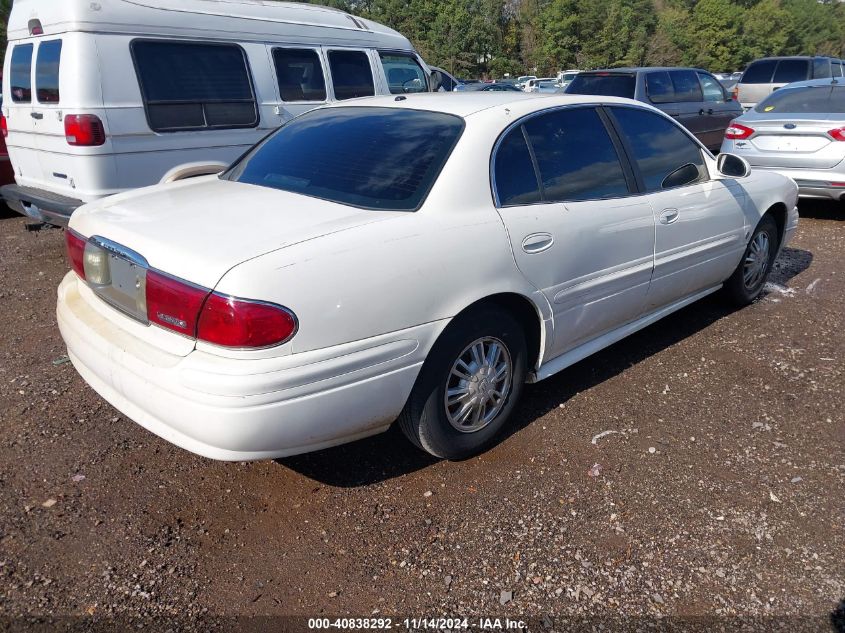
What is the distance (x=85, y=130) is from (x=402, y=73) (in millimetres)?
3891

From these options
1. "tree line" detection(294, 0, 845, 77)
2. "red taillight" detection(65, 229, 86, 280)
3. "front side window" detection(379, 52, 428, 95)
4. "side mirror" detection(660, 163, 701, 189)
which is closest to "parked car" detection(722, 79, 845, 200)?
"front side window" detection(379, 52, 428, 95)

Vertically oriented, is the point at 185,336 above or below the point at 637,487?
above

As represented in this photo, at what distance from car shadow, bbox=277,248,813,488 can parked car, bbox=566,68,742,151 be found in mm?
5064

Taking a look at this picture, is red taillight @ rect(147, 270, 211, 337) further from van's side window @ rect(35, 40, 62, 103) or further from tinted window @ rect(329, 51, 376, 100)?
tinted window @ rect(329, 51, 376, 100)

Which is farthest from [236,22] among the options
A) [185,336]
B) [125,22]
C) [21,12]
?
[185,336]

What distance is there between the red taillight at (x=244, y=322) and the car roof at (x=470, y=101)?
56.4 inches

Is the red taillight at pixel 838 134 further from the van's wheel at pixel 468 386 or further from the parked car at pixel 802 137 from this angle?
the van's wheel at pixel 468 386

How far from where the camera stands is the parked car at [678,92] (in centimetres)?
957

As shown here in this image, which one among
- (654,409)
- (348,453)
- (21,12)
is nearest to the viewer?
(348,453)

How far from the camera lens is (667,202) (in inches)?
148

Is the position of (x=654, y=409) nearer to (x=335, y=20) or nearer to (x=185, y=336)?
(x=185, y=336)

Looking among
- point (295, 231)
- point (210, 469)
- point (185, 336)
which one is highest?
point (295, 231)

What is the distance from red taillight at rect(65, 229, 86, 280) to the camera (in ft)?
9.16

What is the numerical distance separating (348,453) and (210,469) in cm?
63
